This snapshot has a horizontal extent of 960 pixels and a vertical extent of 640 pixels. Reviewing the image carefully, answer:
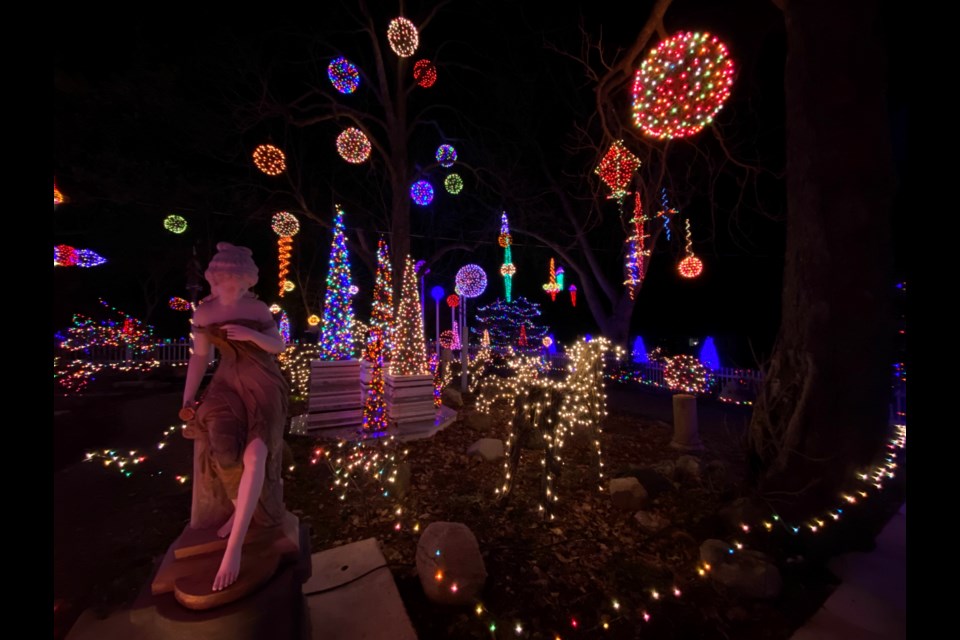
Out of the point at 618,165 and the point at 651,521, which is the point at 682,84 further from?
the point at 651,521

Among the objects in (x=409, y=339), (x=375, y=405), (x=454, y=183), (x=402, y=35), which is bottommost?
(x=375, y=405)

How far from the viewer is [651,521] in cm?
395

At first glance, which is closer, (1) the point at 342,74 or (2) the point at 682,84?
(2) the point at 682,84

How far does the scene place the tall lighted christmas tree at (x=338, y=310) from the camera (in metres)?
8.52

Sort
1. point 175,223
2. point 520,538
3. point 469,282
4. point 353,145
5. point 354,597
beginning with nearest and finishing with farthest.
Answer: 1. point 354,597
2. point 520,538
3. point 353,145
4. point 469,282
5. point 175,223

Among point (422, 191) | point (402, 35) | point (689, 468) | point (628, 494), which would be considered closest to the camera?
point (628, 494)

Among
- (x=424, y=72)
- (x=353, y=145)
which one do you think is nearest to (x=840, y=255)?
(x=353, y=145)

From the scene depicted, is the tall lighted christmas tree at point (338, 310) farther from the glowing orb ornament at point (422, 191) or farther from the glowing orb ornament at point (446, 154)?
the glowing orb ornament at point (446, 154)

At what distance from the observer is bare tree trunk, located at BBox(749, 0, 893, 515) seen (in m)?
3.51

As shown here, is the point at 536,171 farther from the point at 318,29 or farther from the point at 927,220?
the point at 927,220

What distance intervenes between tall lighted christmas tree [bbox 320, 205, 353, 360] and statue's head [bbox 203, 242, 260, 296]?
630 centimetres

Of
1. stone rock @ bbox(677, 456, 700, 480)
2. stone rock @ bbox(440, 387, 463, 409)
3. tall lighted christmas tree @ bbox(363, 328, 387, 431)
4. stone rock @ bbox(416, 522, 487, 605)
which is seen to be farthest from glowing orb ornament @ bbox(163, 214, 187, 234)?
stone rock @ bbox(677, 456, 700, 480)

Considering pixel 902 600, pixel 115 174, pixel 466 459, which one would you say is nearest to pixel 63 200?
pixel 115 174

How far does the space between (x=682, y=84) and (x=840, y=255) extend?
7.41ft
